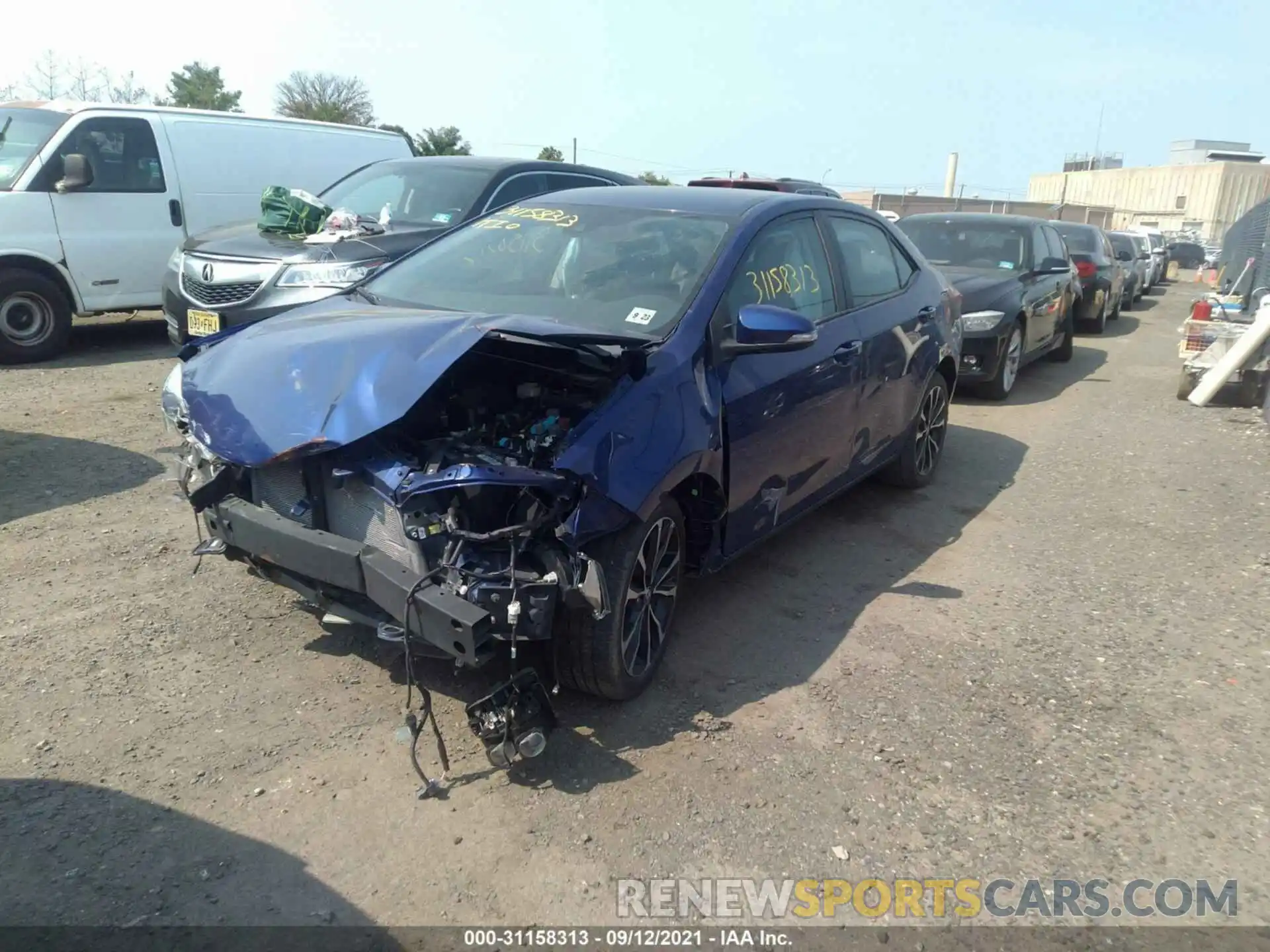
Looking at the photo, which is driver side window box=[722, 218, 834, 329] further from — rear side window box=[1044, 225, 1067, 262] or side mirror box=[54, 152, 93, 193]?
rear side window box=[1044, 225, 1067, 262]

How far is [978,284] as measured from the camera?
366 inches

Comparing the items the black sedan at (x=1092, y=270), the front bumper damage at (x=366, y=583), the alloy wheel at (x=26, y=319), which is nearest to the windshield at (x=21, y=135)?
the alloy wheel at (x=26, y=319)

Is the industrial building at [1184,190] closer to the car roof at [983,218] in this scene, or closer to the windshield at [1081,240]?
the windshield at [1081,240]

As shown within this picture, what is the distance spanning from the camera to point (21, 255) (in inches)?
329

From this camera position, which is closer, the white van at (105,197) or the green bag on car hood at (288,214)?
the green bag on car hood at (288,214)

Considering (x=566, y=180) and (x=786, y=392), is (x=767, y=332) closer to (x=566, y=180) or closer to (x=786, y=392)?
(x=786, y=392)

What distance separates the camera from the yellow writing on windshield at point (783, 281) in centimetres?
415

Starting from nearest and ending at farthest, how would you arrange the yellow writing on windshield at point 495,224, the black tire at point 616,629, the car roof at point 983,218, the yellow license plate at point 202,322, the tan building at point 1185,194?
the black tire at point 616,629 → the yellow writing on windshield at point 495,224 → the yellow license plate at point 202,322 → the car roof at point 983,218 → the tan building at point 1185,194

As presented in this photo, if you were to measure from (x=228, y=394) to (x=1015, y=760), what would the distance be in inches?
121

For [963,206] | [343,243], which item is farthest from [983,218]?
[963,206]

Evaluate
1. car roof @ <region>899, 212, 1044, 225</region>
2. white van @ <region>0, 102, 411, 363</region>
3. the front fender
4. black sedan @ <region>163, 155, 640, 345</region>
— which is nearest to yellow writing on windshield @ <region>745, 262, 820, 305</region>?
the front fender

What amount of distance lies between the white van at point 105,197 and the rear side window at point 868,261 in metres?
6.58

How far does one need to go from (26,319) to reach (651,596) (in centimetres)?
770

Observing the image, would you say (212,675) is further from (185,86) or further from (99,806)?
(185,86)
